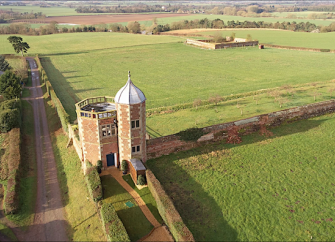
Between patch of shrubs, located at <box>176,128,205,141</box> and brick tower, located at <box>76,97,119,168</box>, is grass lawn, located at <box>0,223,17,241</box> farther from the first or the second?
patch of shrubs, located at <box>176,128,205,141</box>

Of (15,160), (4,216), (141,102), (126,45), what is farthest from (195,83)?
(126,45)

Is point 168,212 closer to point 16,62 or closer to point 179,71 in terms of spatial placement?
point 179,71

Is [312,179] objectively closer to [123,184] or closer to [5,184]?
[123,184]

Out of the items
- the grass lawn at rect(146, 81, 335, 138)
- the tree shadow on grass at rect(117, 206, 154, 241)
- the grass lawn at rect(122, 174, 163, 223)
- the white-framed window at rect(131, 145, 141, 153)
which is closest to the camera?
the tree shadow on grass at rect(117, 206, 154, 241)

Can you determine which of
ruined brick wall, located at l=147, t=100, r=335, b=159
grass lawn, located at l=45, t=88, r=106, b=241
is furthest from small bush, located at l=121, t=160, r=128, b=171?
grass lawn, located at l=45, t=88, r=106, b=241

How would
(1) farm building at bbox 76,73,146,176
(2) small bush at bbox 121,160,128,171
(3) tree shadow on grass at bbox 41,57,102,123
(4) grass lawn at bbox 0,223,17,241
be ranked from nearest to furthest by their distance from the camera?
1. (4) grass lawn at bbox 0,223,17,241
2. (1) farm building at bbox 76,73,146,176
3. (2) small bush at bbox 121,160,128,171
4. (3) tree shadow on grass at bbox 41,57,102,123

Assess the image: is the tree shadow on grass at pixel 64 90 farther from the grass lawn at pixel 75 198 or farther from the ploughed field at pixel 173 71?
the grass lawn at pixel 75 198

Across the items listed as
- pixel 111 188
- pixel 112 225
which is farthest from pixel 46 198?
pixel 112 225
